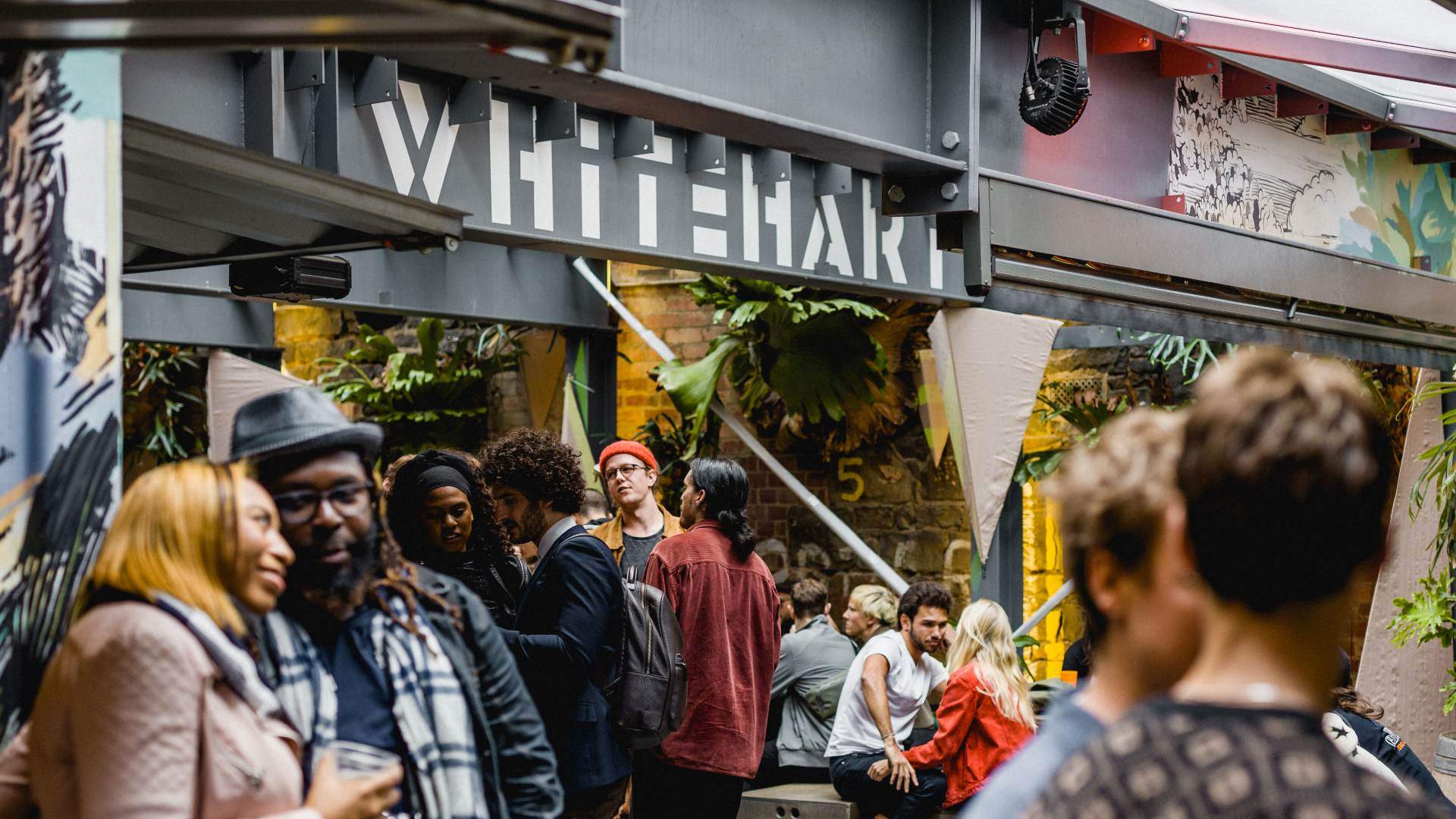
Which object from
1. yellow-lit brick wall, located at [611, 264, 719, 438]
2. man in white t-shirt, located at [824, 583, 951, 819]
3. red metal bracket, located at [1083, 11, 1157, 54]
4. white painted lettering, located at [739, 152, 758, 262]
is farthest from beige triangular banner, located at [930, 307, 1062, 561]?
yellow-lit brick wall, located at [611, 264, 719, 438]

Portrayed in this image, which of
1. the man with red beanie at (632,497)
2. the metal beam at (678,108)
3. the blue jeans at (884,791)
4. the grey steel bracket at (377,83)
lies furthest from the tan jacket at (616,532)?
the grey steel bracket at (377,83)

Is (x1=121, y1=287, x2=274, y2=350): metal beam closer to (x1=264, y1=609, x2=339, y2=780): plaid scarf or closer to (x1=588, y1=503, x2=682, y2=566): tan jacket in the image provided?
(x1=588, y1=503, x2=682, y2=566): tan jacket

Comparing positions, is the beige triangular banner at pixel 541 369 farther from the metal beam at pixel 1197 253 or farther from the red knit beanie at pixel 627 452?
the metal beam at pixel 1197 253

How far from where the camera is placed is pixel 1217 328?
21.8 ft

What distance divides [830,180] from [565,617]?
97.7 inches

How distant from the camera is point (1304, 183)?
7887 mm

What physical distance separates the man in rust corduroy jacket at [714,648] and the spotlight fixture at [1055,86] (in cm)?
170

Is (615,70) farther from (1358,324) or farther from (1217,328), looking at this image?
(1358,324)

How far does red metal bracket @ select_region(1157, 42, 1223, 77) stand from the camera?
6.79m

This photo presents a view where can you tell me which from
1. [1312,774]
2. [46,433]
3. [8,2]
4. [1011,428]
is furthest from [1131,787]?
[1011,428]

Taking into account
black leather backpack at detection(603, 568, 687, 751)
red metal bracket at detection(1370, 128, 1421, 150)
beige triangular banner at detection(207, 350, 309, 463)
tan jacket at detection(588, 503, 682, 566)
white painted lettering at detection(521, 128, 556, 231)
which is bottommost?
black leather backpack at detection(603, 568, 687, 751)

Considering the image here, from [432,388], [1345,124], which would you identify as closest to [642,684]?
[1345,124]

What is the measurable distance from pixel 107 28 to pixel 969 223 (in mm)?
3671

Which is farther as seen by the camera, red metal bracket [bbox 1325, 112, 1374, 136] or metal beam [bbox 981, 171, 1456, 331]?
red metal bracket [bbox 1325, 112, 1374, 136]
